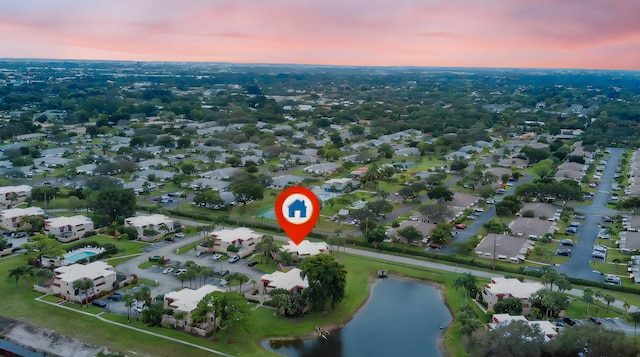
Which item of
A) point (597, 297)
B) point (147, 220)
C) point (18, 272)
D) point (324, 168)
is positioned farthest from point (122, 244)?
point (597, 297)

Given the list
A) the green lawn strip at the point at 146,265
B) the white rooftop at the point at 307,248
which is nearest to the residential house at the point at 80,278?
the green lawn strip at the point at 146,265

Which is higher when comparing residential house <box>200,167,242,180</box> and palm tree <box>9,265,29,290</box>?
palm tree <box>9,265,29,290</box>

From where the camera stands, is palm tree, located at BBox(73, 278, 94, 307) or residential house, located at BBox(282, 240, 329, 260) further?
residential house, located at BBox(282, 240, 329, 260)

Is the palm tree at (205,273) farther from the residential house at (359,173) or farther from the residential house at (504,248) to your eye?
the residential house at (359,173)

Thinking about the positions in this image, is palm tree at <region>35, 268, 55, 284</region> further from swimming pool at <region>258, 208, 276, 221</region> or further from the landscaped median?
swimming pool at <region>258, 208, 276, 221</region>

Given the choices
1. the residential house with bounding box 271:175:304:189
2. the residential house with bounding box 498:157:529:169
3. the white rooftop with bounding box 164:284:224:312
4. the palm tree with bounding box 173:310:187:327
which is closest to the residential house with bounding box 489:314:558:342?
the white rooftop with bounding box 164:284:224:312
